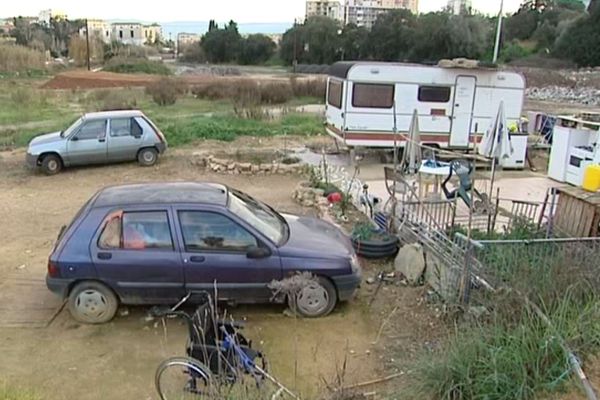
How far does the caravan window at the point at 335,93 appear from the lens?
1566 cm

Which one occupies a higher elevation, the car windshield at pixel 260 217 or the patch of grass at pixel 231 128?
the car windshield at pixel 260 217

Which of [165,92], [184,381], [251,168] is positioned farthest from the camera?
[165,92]

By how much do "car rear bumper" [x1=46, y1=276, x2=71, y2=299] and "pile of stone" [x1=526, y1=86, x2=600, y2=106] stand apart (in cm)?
3632

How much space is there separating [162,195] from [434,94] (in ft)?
36.2

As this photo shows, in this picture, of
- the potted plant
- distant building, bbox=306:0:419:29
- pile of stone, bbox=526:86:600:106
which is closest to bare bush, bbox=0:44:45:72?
pile of stone, bbox=526:86:600:106

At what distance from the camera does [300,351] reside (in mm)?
5605

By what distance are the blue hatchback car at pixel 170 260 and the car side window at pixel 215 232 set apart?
0.01 meters

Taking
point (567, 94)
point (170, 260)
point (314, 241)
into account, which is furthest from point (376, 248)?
point (567, 94)

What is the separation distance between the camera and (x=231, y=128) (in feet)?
64.4

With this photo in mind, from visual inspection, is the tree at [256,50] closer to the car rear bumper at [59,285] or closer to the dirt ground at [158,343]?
the dirt ground at [158,343]

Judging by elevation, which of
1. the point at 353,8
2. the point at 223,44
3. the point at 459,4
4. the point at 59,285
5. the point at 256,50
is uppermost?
the point at 353,8

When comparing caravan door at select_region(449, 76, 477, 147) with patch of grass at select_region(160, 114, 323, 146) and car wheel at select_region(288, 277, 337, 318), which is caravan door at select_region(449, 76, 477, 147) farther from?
car wheel at select_region(288, 277, 337, 318)

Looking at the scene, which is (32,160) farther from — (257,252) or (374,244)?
(257,252)

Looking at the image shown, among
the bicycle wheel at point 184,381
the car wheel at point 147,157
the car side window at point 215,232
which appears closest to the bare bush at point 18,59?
the car wheel at point 147,157
